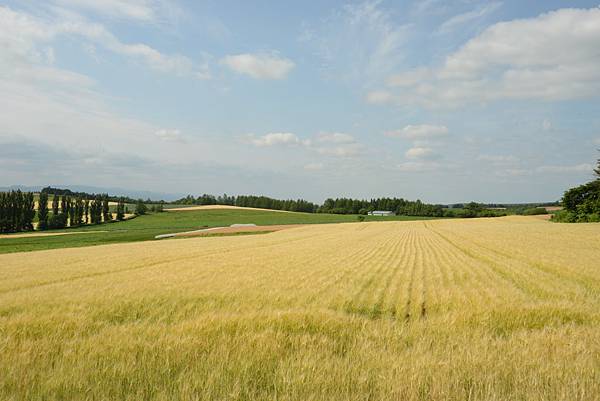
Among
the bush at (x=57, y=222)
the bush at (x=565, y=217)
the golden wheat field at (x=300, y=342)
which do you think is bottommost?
the bush at (x=57, y=222)

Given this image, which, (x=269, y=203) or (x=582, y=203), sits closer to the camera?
(x=582, y=203)

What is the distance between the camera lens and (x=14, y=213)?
9781 cm

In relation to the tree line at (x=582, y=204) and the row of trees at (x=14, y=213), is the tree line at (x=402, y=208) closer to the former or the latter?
the tree line at (x=582, y=204)

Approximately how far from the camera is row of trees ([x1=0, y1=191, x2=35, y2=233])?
9525cm

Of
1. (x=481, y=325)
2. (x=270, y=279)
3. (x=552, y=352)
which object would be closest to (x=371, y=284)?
(x=270, y=279)

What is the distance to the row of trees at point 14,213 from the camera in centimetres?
9525

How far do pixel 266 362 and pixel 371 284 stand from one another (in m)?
8.57

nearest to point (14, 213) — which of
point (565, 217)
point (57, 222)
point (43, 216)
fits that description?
point (57, 222)

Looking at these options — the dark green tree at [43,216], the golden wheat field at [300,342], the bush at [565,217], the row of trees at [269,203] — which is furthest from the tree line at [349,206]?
the golden wheat field at [300,342]

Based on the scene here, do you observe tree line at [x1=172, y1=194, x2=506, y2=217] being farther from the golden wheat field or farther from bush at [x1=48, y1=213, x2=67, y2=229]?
the golden wheat field

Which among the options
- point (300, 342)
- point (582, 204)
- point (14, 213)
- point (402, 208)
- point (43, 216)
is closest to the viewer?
point (300, 342)

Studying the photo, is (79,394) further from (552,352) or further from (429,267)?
(429,267)

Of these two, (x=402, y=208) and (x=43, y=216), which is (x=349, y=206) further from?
(x=43, y=216)

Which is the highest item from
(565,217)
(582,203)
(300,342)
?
(582,203)
